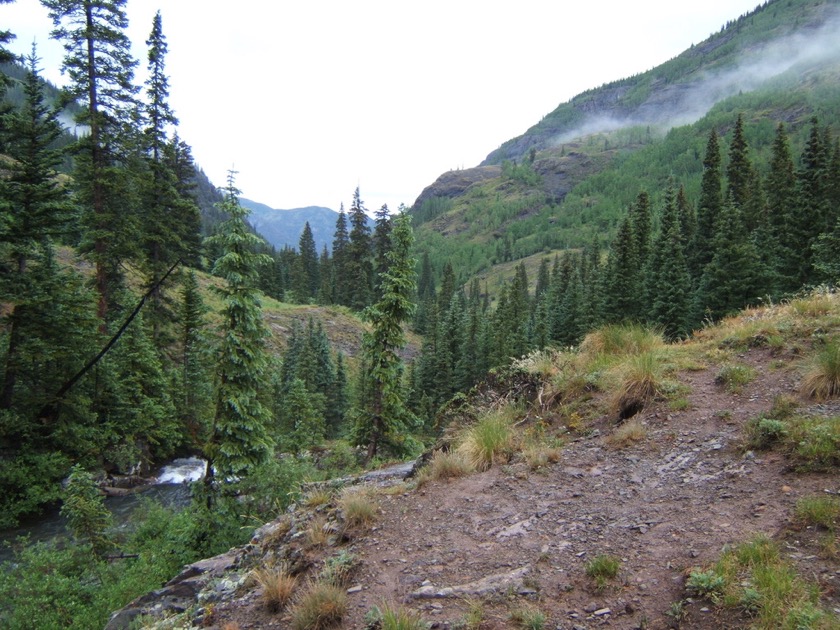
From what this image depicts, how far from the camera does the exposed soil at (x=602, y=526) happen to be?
3.85m

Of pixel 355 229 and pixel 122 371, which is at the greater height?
pixel 355 229

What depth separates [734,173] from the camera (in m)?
42.7

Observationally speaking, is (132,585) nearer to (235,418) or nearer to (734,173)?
(235,418)

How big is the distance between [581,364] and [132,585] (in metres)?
10.8

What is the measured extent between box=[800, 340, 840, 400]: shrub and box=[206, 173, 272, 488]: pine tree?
1316 cm

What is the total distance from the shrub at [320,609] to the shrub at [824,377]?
20.2 feet

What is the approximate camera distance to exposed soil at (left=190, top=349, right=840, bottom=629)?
3.85m

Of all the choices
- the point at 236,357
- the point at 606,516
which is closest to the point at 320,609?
the point at 606,516

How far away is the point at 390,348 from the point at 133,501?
536 inches

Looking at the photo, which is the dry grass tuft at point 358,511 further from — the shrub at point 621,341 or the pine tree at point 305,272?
the pine tree at point 305,272

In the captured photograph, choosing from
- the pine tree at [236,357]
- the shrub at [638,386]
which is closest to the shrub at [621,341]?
the shrub at [638,386]

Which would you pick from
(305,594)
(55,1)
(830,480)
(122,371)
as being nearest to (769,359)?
(830,480)

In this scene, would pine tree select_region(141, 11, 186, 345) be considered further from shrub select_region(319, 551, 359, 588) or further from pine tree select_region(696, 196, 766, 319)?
pine tree select_region(696, 196, 766, 319)

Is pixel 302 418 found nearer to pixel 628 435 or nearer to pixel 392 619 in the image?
pixel 628 435
